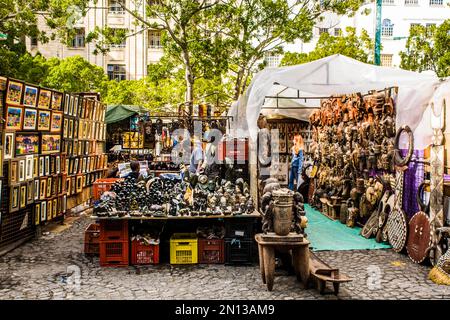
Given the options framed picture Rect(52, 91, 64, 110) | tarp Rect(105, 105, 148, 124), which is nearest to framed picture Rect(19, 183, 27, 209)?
framed picture Rect(52, 91, 64, 110)

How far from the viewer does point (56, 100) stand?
9.84m

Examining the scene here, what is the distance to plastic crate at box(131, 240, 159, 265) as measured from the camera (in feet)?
23.6

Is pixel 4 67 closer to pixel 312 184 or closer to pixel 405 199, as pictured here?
pixel 312 184

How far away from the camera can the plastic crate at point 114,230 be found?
7129 millimetres

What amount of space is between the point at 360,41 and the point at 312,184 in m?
14.9

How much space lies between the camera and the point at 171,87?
2530 cm

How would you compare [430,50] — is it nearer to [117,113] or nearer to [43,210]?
[117,113]

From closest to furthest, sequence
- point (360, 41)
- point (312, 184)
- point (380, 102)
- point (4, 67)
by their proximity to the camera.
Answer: point (380, 102) < point (312, 184) < point (4, 67) < point (360, 41)

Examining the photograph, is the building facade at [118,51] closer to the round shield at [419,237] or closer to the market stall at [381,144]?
the market stall at [381,144]

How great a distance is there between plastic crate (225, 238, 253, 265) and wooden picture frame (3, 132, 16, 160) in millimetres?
3966

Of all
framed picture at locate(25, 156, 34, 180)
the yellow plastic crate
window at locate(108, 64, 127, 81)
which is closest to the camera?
the yellow plastic crate

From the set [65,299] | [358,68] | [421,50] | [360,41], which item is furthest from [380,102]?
[360,41]

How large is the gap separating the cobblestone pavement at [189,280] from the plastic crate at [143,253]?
0.16 m

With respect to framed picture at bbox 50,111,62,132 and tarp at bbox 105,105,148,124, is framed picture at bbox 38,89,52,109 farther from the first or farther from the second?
tarp at bbox 105,105,148,124
